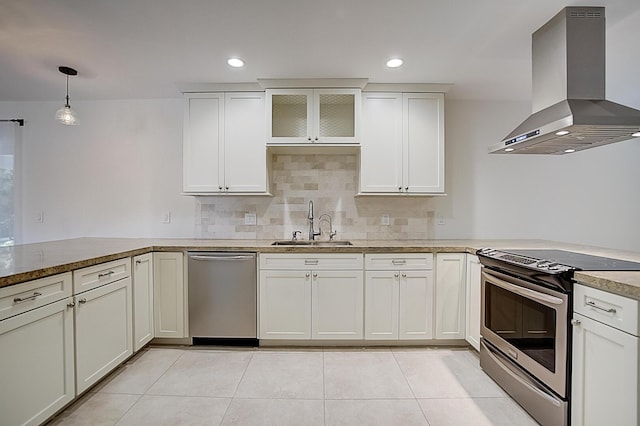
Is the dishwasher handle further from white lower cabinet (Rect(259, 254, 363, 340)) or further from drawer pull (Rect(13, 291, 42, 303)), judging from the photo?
drawer pull (Rect(13, 291, 42, 303))

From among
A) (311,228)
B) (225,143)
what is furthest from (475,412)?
(225,143)

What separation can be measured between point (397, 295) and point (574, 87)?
74.5 inches

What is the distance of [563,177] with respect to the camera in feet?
10.6

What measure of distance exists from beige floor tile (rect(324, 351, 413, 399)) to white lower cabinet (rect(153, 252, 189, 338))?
1322 millimetres

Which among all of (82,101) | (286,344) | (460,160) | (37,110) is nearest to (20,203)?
(37,110)

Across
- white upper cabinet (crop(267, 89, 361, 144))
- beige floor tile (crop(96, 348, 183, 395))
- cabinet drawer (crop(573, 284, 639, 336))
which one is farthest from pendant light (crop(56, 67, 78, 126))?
cabinet drawer (crop(573, 284, 639, 336))

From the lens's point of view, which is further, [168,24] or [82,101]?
[82,101]

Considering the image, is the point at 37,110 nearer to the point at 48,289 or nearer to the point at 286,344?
the point at 48,289

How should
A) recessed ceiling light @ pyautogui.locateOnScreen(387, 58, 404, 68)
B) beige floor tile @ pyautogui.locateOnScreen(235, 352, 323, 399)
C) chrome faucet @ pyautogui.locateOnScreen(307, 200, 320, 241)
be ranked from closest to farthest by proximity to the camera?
beige floor tile @ pyautogui.locateOnScreen(235, 352, 323, 399) < recessed ceiling light @ pyautogui.locateOnScreen(387, 58, 404, 68) < chrome faucet @ pyautogui.locateOnScreen(307, 200, 320, 241)

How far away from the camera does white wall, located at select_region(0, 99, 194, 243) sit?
3.32 metres

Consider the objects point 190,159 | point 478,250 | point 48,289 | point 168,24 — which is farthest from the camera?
point 190,159

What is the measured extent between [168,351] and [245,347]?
2.14ft

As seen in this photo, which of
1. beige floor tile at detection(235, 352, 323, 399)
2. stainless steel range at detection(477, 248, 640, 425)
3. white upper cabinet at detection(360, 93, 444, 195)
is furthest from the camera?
white upper cabinet at detection(360, 93, 444, 195)

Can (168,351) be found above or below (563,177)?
below
